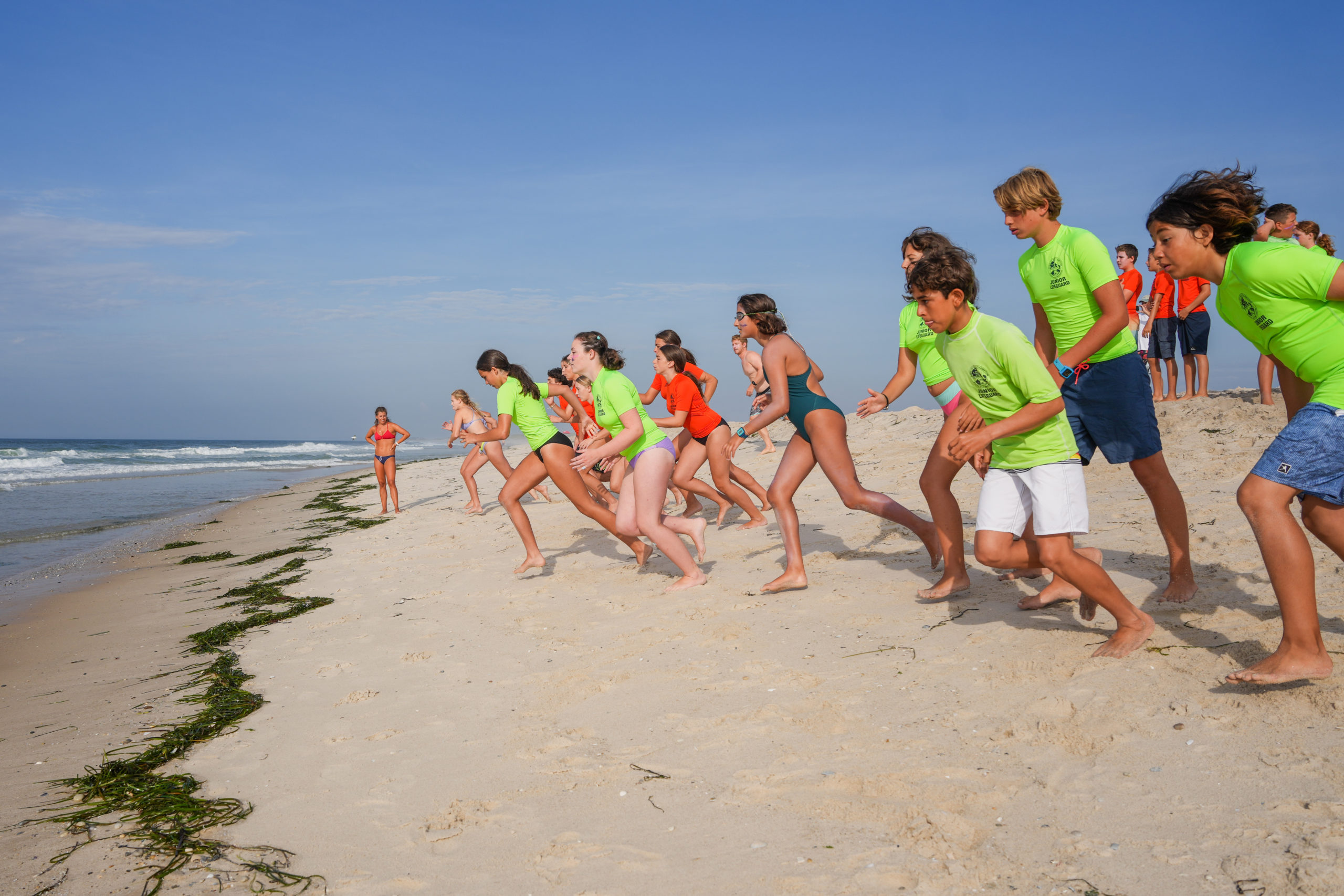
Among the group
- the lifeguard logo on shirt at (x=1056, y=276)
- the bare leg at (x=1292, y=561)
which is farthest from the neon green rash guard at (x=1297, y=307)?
the lifeguard logo on shirt at (x=1056, y=276)

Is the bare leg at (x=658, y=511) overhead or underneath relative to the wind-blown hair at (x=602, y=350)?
underneath

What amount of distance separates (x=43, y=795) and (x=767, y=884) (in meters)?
3.06

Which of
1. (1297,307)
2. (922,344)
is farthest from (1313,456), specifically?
(922,344)

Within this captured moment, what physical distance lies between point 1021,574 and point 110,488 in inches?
Answer: 1015

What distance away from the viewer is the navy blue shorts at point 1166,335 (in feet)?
34.8

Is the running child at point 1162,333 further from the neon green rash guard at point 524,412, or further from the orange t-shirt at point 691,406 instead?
the neon green rash guard at point 524,412

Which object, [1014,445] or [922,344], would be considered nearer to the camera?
[1014,445]

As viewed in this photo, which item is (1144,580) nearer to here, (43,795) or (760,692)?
(760,692)

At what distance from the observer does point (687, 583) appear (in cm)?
598

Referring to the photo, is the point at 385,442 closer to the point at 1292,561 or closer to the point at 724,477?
the point at 724,477

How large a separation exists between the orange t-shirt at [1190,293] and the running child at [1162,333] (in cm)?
12

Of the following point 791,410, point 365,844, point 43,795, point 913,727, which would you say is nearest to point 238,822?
point 365,844

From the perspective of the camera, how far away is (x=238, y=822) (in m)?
3.09

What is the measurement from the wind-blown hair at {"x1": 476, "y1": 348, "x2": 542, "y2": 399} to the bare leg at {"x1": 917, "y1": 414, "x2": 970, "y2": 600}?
149 inches
